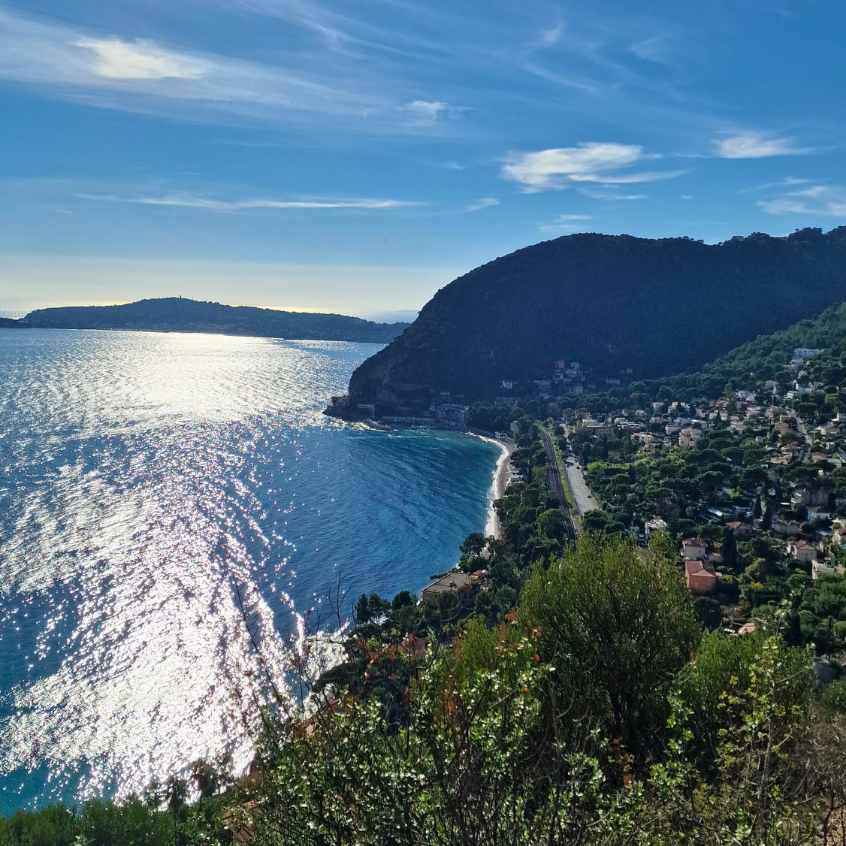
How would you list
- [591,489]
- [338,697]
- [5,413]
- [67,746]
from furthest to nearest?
[5,413] < [591,489] < [67,746] < [338,697]

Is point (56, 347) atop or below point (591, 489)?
atop

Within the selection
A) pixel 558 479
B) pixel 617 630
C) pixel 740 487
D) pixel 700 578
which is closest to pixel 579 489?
pixel 558 479

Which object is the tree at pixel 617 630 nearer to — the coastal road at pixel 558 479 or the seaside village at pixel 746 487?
the seaside village at pixel 746 487

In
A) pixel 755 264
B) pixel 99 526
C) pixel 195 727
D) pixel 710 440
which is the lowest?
pixel 195 727

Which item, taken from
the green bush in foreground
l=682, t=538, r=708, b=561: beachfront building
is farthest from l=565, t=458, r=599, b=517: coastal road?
the green bush in foreground

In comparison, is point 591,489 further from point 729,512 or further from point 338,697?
point 338,697

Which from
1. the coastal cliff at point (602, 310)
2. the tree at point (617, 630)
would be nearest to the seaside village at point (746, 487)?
the tree at point (617, 630)

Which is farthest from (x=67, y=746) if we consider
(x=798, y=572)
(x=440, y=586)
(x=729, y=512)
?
(x=729, y=512)
